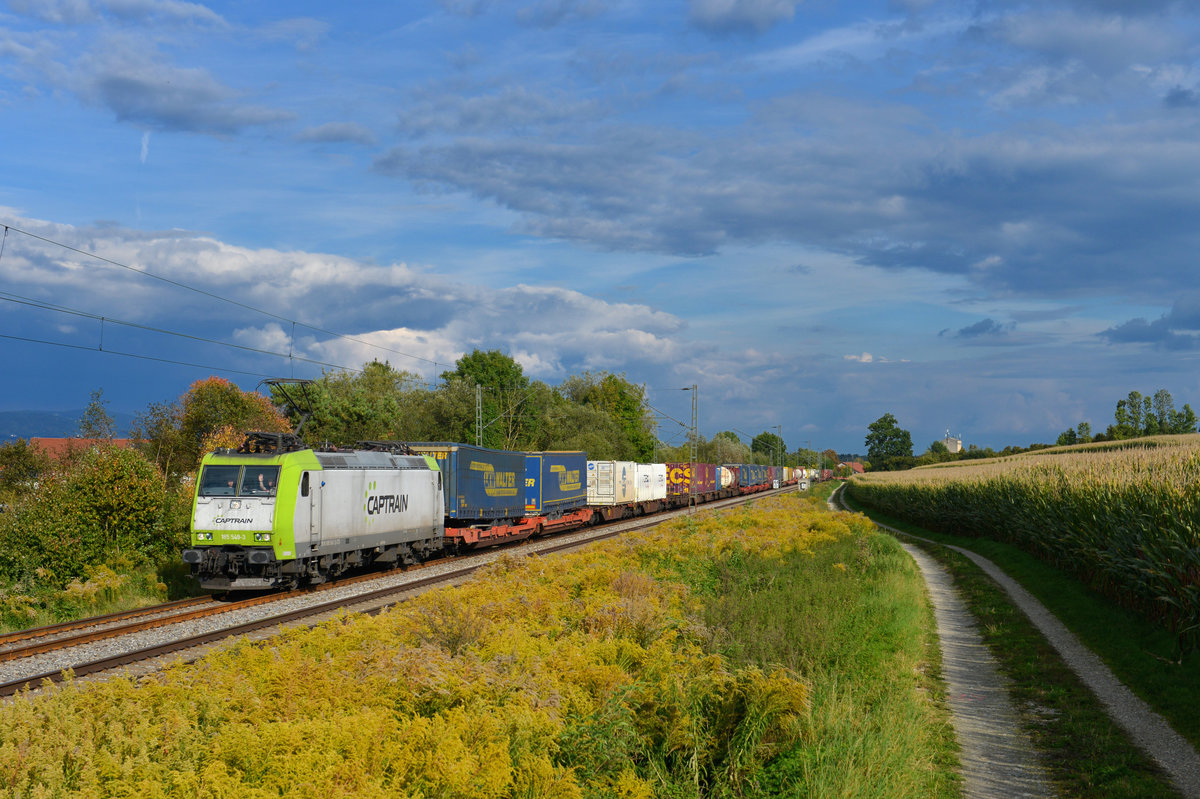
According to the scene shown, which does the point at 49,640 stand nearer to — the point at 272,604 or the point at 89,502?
the point at 272,604

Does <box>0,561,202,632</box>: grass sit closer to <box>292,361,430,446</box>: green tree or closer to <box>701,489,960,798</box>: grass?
<box>701,489,960,798</box>: grass

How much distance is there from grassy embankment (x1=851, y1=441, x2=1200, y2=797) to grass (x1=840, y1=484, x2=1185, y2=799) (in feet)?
0.06

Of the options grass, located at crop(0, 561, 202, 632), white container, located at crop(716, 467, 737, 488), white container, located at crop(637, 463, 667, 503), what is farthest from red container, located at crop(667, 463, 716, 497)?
grass, located at crop(0, 561, 202, 632)

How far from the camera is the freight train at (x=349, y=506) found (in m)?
19.9

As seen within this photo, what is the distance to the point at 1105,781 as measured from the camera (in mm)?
8992

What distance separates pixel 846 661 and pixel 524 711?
19.4 ft

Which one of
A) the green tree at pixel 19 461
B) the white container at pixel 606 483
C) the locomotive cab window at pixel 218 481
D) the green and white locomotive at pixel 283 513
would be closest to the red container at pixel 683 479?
the white container at pixel 606 483

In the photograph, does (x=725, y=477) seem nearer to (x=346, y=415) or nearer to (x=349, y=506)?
(x=346, y=415)

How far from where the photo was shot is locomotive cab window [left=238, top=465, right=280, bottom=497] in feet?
65.6

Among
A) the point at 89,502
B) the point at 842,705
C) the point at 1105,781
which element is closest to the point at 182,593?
the point at 89,502

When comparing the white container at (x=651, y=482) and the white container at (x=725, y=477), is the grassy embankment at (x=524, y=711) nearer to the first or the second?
the white container at (x=651, y=482)

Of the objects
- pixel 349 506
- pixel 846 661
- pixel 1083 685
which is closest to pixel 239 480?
pixel 349 506

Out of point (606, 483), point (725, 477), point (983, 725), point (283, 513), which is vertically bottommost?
point (983, 725)

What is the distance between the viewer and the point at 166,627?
16766mm
